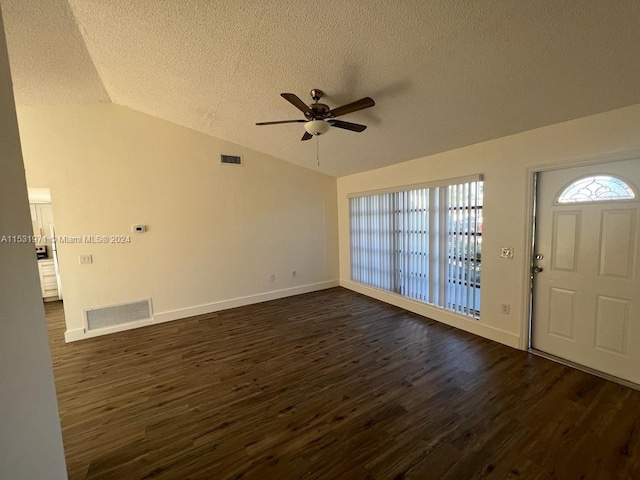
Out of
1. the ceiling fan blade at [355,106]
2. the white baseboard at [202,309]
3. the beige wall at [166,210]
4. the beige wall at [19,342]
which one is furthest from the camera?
the white baseboard at [202,309]

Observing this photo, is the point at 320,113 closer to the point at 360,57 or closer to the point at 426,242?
the point at 360,57

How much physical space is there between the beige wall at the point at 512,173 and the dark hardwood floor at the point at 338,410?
378 mm

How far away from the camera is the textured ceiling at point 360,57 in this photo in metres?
1.76

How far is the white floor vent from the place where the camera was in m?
3.76

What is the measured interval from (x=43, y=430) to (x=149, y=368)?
193cm

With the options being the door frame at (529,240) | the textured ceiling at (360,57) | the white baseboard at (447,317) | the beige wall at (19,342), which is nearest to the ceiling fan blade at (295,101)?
the textured ceiling at (360,57)

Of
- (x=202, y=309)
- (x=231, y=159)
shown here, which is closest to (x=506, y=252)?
(x=231, y=159)

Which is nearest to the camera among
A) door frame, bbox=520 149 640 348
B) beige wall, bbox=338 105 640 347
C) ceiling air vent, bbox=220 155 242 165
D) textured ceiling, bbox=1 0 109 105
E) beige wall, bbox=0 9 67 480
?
beige wall, bbox=0 9 67 480

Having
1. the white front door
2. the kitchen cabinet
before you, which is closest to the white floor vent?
the kitchen cabinet

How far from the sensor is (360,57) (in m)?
2.22

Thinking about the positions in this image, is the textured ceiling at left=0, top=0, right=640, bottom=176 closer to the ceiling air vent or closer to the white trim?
the white trim

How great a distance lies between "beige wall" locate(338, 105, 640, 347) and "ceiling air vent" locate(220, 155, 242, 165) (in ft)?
10.4

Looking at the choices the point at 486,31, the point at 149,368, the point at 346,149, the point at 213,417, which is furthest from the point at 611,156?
the point at 149,368

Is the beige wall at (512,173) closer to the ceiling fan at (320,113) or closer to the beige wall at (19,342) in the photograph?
the ceiling fan at (320,113)
